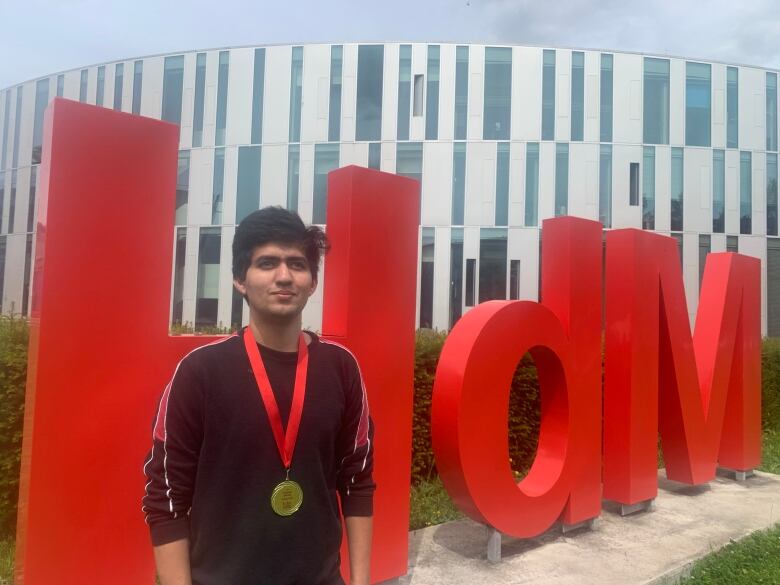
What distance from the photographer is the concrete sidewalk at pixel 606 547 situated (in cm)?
389

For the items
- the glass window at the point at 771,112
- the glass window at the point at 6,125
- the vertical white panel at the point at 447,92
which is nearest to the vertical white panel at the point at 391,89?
the vertical white panel at the point at 447,92

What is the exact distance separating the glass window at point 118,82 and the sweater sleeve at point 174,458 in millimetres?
23479

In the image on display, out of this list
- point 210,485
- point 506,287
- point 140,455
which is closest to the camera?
point 210,485

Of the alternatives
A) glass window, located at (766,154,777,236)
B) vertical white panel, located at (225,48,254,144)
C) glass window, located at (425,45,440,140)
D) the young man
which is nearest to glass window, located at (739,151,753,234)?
glass window, located at (766,154,777,236)

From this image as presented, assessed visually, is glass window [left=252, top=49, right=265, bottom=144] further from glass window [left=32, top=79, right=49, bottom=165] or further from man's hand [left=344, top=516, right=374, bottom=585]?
man's hand [left=344, top=516, right=374, bottom=585]

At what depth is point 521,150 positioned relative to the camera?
2039 cm

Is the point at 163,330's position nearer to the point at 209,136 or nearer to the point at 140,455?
the point at 140,455

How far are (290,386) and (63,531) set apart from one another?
1.38 meters

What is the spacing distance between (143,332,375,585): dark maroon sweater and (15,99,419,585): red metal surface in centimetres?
95

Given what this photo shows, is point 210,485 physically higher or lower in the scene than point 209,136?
lower

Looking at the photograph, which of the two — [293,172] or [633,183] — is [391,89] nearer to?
[293,172]

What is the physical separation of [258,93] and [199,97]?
210cm

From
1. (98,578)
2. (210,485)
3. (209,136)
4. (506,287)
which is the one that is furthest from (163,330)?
(209,136)

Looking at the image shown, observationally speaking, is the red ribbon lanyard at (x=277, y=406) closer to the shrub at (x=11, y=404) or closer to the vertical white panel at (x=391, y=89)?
the shrub at (x=11, y=404)
